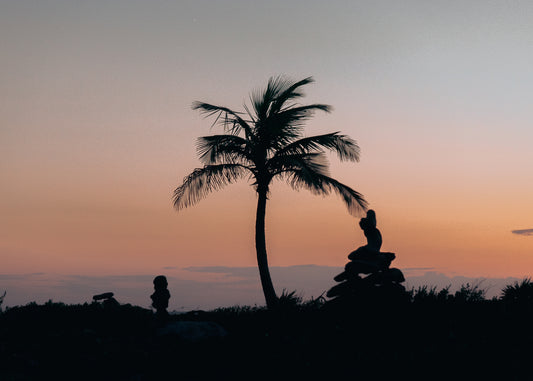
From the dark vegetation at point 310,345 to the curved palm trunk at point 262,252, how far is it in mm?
3058

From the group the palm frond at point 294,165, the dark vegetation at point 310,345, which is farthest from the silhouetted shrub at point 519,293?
the palm frond at point 294,165

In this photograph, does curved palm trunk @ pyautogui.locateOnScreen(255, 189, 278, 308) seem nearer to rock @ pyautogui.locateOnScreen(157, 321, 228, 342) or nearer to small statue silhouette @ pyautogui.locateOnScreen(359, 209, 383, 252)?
small statue silhouette @ pyautogui.locateOnScreen(359, 209, 383, 252)

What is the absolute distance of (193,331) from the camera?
48.4ft

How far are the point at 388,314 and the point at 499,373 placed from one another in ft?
13.9

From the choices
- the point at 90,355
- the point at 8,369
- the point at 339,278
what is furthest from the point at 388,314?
the point at 8,369

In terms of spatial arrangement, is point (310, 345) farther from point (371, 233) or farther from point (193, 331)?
point (371, 233)

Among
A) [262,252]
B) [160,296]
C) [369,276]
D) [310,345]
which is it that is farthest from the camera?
[262,252]

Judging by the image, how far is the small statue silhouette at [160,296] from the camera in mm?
18250

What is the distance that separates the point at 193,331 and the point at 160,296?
12.4ft

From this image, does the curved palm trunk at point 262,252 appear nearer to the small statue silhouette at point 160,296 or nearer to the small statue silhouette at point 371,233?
the small statue silhouette at point 160,296

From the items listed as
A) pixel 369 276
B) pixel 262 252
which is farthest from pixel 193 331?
pixel 262 252

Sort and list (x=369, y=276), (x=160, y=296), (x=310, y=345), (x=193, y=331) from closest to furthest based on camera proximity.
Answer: (x=310, y=345)
(x=193, y=331)
(x=369, y=276)
(x=160, y=296)

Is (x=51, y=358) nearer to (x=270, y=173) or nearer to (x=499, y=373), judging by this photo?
(x=499, y=373)

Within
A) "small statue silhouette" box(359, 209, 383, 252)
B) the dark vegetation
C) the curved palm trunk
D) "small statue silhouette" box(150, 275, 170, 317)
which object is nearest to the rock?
the dark vegetation
